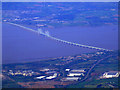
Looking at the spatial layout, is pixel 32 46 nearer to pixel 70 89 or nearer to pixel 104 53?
pixel 104 53

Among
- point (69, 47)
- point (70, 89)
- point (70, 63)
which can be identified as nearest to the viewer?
point (70, 89)

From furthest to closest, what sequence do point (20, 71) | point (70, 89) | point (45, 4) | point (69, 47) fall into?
1. point (45, 4)
2. point (69, 47)
3. point (20, 71)
4. point (70, 89)

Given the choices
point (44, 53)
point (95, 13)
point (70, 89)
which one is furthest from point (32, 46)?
point (95, 13)

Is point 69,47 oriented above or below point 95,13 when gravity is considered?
below

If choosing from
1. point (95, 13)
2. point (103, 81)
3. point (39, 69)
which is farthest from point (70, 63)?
point (95, 13)

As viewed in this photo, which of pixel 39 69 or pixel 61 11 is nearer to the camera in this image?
pixel 39 69

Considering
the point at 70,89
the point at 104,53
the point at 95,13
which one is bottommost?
the point at 70,89
